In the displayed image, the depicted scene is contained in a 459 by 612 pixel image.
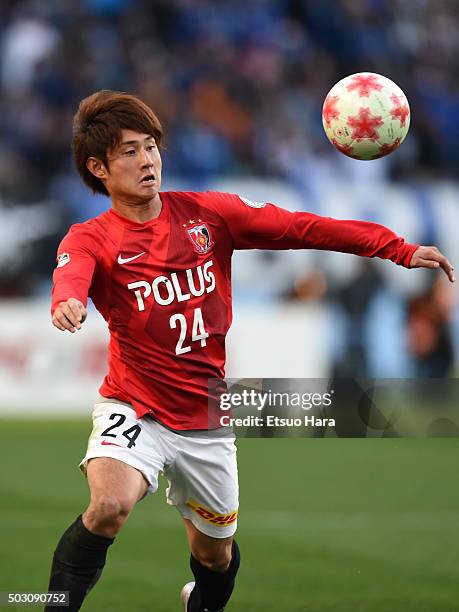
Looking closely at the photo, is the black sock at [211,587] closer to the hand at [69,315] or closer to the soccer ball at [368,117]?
the hand at [69,315]

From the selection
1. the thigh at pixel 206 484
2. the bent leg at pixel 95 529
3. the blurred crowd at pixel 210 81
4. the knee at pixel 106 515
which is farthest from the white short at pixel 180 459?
the blurred crowd at pixel 210 81

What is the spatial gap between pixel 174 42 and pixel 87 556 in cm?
1220

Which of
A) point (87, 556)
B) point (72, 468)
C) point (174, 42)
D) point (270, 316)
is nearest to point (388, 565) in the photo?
point (87, 556)

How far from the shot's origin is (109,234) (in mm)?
4875

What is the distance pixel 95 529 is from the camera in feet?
14.2

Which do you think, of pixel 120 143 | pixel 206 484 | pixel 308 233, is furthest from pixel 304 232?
pixel 206 484

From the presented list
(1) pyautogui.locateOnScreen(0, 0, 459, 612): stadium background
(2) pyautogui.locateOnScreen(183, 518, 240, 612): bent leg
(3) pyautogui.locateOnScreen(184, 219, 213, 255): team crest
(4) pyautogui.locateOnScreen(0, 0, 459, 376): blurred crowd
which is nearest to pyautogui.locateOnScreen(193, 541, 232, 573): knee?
(2) pyautogui.locateOnScreen(183, 518, 240, 612): bent leg

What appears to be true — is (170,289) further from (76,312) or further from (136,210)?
(76,312)

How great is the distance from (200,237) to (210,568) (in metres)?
1.46

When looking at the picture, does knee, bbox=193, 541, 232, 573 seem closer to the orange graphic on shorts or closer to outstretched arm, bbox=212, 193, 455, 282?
the orange graphic on shorts

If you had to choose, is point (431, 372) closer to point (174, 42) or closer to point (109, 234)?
point (174, 42)

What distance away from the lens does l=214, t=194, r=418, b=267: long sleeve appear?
4934 millimetres

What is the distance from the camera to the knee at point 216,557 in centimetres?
498

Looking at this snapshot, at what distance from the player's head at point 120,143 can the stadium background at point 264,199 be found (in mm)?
2780
